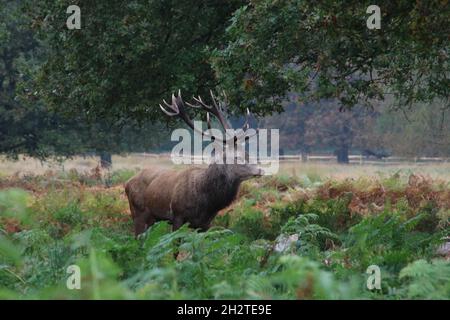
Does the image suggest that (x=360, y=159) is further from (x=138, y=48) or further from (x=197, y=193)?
(x=197, y=193)

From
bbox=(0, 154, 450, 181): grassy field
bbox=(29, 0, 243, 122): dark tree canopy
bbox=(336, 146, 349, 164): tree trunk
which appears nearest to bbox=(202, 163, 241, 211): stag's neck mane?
bbox=(29, 0, 243, 122): dark tree canopy

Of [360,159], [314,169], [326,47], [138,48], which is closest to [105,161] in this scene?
[314,169]

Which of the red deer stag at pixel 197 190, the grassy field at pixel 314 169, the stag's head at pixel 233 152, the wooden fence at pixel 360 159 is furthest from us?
the wooden fence at pixel 360 159

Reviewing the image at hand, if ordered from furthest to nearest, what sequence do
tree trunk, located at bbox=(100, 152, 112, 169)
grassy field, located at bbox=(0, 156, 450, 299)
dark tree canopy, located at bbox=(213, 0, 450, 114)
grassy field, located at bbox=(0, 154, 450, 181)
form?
tree trunk, located at bbox=(100, 152, 112, 169)
grassy field, located at bbox=(0, 154, 450, 181)
dark tree canopy, located at bbox=(213, 0, 450, 114)
grassy field, located at bbox=(0, 156, 450, 299)

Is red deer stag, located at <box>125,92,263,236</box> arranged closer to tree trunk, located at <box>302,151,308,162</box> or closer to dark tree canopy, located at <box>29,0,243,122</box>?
dark tree canopy, located at <box>29,0,243,122</box>

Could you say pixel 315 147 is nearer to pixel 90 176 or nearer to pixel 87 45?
pixel 90 176

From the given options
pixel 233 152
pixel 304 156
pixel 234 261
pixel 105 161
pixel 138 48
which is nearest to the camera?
pixel 234 261

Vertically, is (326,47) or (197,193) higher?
(326,47)

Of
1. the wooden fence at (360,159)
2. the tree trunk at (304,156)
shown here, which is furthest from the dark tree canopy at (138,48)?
the tree trunk at (304,156)

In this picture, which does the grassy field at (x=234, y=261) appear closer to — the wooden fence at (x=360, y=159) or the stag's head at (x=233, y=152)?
the stag's head at (x=233, y=152)

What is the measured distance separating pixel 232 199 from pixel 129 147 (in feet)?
69.9

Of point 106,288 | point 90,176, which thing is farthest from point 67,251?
point 90,176

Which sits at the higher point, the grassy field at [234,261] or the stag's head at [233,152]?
the stag's head at [233,152]

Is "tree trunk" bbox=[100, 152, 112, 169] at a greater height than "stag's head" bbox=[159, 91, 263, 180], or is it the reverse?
"stag's head" bbox=[159, 91, 263, 180]
